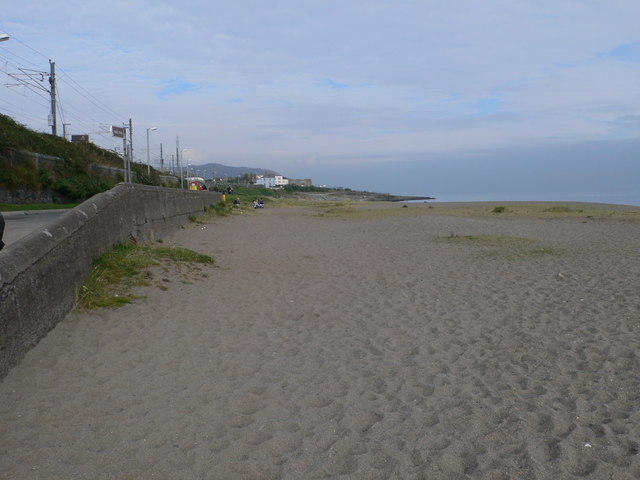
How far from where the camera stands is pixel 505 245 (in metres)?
16.2

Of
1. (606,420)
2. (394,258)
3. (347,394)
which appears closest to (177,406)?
(347,394)

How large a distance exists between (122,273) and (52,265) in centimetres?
227

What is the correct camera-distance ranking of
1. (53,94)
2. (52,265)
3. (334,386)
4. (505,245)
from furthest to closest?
(53,94), (505,245), (52,265), (334,386)

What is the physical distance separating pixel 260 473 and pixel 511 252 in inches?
489

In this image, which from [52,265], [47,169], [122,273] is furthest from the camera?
[47,169]

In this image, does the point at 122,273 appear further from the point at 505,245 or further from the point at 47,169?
the point at 47,169

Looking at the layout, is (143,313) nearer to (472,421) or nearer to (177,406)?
(177,406)

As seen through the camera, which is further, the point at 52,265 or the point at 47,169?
the point at 47,169

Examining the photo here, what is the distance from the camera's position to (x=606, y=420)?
422 cm

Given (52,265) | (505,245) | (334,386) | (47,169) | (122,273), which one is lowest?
(334,386)

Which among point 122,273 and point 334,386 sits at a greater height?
point 122,273

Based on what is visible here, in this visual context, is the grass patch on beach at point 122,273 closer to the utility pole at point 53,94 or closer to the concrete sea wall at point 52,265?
the concrete sea wall at point 52,265

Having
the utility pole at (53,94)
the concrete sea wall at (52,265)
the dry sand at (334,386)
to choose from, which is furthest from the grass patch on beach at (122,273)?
the utility pole at (53,94)

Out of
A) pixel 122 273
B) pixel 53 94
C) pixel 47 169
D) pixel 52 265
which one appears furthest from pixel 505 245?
pixel 53 94
